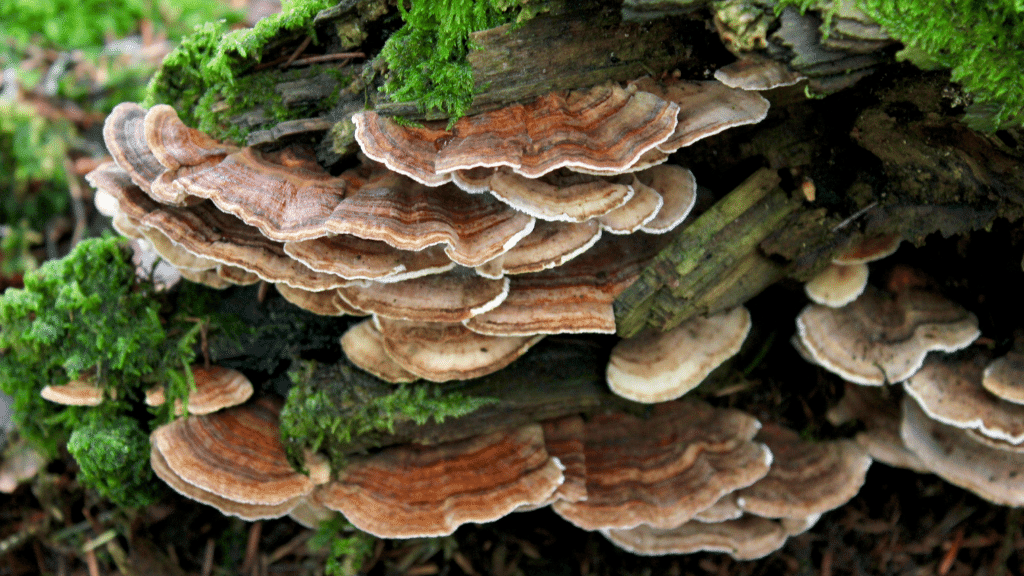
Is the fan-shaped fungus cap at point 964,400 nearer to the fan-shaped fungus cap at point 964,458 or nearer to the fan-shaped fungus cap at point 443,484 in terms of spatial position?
the fan-shaped fungus cap at point 964,458

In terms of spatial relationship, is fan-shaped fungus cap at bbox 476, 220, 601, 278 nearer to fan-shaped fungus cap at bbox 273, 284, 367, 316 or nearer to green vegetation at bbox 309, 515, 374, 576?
fan-shaped fungus cap at bbox 273, 284, 367, 316

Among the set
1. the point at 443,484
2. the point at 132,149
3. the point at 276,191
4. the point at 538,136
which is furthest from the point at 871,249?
the point at 132,149

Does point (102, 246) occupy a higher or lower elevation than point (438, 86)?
lower

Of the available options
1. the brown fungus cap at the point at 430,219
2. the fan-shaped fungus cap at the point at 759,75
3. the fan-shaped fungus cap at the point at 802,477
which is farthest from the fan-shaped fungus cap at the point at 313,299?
the fan-shaped fungus cap at the point at 802,477

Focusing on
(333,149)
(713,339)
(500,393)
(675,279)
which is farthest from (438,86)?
(713,339)

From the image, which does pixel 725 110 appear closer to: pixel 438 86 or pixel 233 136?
pixel 438 86

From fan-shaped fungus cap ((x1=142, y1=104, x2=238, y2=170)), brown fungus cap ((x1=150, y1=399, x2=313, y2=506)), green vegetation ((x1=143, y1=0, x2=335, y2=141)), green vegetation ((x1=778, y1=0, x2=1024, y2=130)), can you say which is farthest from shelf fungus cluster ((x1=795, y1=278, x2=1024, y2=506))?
fan-shaped fungus cap ((x1=142, y1=104, x2=238, y2=170))

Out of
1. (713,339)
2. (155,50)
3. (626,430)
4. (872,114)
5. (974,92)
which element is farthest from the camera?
(155,50)
